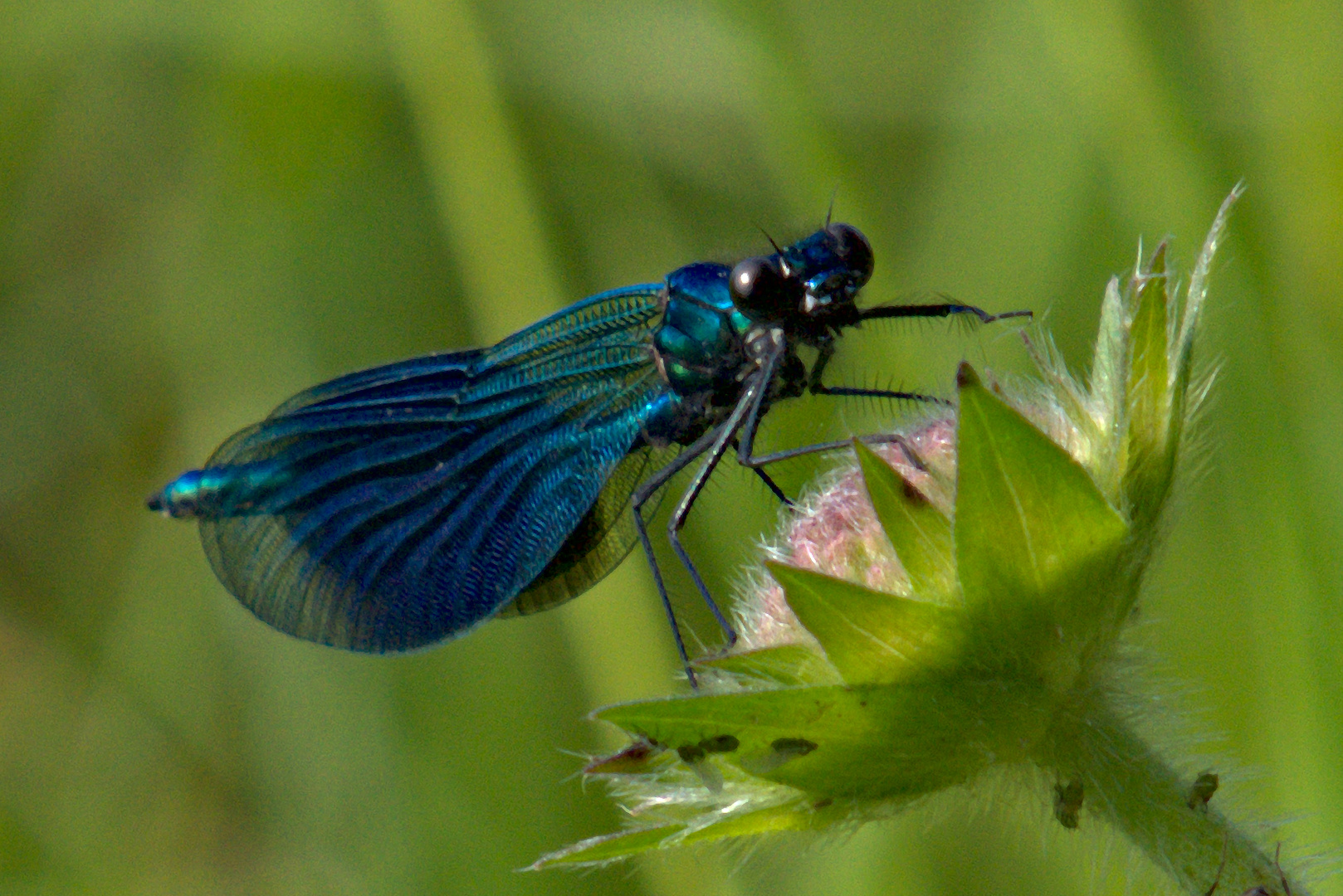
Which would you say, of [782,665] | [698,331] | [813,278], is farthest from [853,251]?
[782,665]

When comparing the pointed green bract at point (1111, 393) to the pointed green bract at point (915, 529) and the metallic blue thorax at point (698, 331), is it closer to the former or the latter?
the pointed green bract at point (915, 529)

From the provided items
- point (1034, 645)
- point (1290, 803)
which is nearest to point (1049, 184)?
point (1290, 803)

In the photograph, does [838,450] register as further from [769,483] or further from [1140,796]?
[1140,796]

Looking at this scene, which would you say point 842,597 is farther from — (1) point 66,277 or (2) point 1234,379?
(1) point 66,277

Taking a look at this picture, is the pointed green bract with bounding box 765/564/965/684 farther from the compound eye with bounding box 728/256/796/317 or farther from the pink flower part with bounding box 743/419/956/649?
Answer: the compound eye with bounding box 728/256/796/317

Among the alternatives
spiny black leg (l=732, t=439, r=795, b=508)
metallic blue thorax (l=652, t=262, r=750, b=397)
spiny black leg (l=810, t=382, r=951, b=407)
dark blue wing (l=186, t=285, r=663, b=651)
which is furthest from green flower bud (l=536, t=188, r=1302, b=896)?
dark blue wing (l=186, t=285, r=663, b=651)
